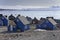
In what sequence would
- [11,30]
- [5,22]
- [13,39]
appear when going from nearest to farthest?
1. [13,39]
2. [11,30]
3. [5,22]

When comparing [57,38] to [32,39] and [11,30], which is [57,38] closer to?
[32,39]

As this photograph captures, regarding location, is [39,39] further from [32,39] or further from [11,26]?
[11,26]

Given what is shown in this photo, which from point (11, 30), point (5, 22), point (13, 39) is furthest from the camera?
point (5, 22)

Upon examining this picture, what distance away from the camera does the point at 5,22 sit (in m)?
Result: 46.4

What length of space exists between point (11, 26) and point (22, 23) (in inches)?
73.8

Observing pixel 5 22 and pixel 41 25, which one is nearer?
pixel 41 25

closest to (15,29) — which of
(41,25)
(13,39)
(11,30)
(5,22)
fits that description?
(11,30)

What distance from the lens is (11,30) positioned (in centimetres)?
3847

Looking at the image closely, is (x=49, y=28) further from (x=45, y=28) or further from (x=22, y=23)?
(x=22, y=23)

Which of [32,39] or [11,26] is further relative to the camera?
[11,26]

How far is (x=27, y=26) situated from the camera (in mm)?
39656

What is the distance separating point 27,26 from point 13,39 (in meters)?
13.4

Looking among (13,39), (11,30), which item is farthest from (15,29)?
(13,39)

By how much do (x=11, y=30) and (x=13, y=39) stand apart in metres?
12.1
